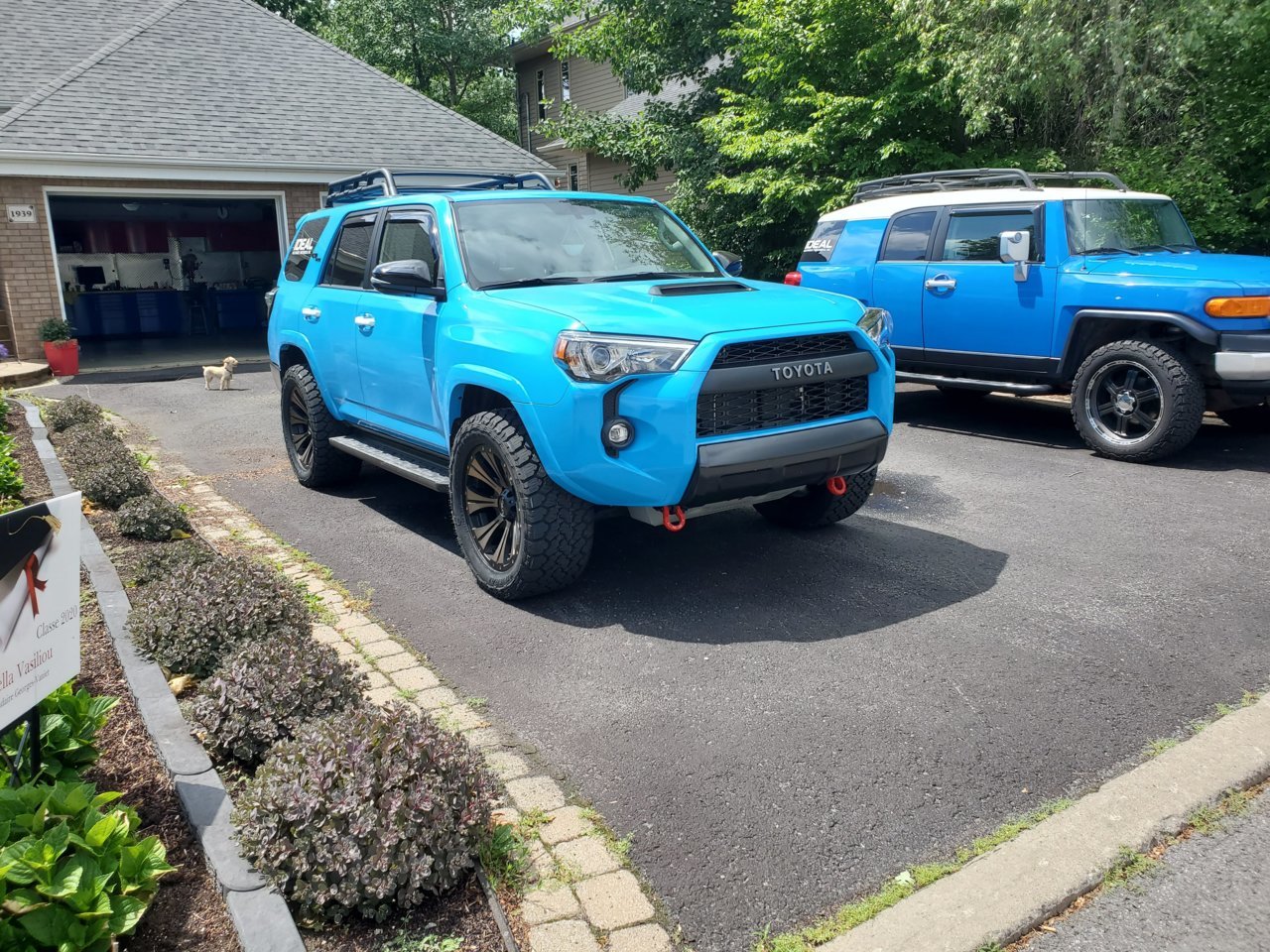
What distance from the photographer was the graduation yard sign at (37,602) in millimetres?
2373

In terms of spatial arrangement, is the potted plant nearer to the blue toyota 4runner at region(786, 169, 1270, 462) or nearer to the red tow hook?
A: the blue toyota 4runner at region(786, 169, 1270, 462)

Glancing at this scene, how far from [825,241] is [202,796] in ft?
28.5

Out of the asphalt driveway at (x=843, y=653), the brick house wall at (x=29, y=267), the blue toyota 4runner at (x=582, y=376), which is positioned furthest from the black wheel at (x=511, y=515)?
the brick house wall at (x=29, y=267)

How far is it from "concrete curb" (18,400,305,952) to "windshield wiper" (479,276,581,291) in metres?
2.36

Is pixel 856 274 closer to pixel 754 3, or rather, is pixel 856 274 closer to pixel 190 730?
pixel 754 3

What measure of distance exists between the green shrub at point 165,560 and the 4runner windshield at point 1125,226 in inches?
275

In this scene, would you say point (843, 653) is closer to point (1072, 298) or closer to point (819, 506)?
point (819, 506)

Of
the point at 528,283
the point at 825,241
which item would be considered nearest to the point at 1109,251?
the point at 825,241

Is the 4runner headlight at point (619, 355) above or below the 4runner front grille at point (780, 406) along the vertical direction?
above

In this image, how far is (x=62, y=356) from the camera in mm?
15383

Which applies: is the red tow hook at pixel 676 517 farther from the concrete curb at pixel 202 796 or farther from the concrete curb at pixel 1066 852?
the concrete curb at pixel 202 796

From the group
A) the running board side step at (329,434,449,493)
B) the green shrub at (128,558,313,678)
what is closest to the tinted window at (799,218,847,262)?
the running board side step at (329,434,449,493)

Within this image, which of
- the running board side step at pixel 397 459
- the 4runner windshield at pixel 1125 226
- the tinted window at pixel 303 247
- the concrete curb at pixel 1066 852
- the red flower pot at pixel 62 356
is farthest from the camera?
the red flower pot at pixel 62 356

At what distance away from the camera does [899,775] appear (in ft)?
11.3
